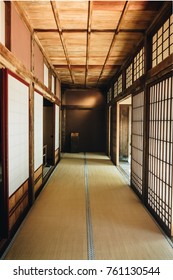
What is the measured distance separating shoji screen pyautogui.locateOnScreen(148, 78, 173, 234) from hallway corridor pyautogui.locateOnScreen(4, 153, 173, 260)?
10.5 inches

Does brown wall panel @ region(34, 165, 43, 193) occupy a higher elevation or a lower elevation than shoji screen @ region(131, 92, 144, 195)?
lower

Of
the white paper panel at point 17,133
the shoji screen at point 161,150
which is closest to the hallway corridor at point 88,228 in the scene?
the shoji screen at point 161,150

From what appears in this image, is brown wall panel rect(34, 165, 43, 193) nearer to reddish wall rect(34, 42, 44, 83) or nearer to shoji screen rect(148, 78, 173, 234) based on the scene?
reddish wall rect(34, 42, 44, 83)

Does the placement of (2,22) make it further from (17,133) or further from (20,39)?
(17,133)

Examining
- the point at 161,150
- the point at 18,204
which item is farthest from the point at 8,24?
the point at 161,150

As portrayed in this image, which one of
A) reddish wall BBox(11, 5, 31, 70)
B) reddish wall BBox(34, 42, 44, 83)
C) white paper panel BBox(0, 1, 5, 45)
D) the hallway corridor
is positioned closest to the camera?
the hallway corridor

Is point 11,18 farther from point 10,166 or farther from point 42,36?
point 10,166

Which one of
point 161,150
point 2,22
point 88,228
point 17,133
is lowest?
point 88,228

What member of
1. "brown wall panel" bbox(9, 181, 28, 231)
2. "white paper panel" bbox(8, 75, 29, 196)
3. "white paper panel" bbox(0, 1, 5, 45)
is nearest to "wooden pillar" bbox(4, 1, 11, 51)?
"white paper panel" bbox(0, 1, 5, 45)

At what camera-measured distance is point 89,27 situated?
3650 mm

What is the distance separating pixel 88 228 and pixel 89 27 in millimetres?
2942

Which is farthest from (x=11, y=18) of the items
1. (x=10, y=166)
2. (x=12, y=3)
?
(x=10, y=166)

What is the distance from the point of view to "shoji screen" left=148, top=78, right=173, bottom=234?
2834 millimetres
